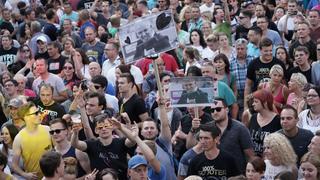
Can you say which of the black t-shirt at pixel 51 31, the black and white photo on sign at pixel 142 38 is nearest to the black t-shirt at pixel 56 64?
the black t-shirt at pixel 51 31

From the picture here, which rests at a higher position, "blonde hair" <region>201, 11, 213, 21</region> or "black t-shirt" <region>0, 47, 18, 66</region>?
"blonde hair" <region>201, 11, 213, 21</region>

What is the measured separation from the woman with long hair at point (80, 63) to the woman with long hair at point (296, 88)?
3.89m

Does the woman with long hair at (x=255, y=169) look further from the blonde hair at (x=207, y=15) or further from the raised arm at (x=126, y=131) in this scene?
the blonde hair at (x=207, y=15)

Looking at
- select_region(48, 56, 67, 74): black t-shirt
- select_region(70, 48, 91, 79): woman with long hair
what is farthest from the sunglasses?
select_region(48, 56, 67, 74): black t-shirt

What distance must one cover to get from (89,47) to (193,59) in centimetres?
291

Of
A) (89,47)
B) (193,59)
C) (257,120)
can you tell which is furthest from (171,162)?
(89,47)

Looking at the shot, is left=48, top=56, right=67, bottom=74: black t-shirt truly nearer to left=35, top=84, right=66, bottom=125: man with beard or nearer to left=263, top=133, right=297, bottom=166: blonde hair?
left=35, top=84, right=66, bottom=125: man with beard

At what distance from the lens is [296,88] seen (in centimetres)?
1466

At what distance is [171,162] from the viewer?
12.5m

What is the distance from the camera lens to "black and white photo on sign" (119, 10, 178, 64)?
43.3 feet

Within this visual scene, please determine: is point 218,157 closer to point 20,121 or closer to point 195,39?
point 20,121

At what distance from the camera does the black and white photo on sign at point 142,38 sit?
13203 millimetres

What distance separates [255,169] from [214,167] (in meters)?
0.61

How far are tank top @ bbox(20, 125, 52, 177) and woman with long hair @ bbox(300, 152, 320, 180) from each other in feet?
10.9
